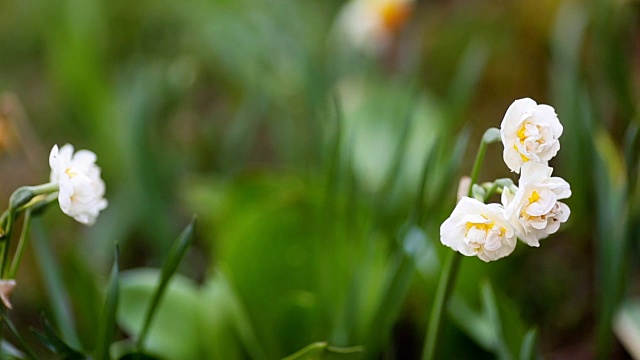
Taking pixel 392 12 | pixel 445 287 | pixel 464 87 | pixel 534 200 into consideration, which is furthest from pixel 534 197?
pixel 392 12

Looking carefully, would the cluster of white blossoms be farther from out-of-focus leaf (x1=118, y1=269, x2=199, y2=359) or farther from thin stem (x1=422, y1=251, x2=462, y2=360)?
out-of-focus leaf (x1=118, y1=269, x2=199, y2=359)

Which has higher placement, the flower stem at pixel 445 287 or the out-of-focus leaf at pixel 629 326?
the flower stem at pixel 445 287

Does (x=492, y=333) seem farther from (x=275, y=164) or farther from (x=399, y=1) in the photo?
(x=275, y=164)

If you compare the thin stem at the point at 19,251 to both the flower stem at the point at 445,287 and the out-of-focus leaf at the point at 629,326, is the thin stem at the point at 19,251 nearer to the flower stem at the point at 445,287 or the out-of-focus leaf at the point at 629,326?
the flower stem at the point at 445,287

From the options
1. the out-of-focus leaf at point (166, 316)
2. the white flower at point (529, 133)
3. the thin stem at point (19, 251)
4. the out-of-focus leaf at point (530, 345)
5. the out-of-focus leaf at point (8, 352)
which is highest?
the white flower at point (529, 133)

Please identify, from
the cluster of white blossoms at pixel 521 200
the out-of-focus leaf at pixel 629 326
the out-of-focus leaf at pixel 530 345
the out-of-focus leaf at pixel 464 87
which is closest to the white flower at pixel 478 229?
the cluster of white blossoms at pixel 521 200

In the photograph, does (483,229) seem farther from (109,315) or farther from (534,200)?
(109,315)

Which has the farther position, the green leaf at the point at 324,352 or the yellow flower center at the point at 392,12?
the yellow flower center at the point at 392,12

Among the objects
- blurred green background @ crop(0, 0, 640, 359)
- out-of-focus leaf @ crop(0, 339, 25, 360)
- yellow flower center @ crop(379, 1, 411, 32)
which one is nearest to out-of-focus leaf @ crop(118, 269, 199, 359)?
blurred green background @ crop(0, 0, 640, 359)

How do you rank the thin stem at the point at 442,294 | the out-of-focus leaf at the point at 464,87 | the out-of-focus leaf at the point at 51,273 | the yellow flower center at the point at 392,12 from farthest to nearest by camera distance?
the yellow flower center at the point at 392,12 < the out-of-focus leaf at the point at 464,87 < the out-of-focus leaf at the point at 51,273 < the thin stem at the point at 442,294
